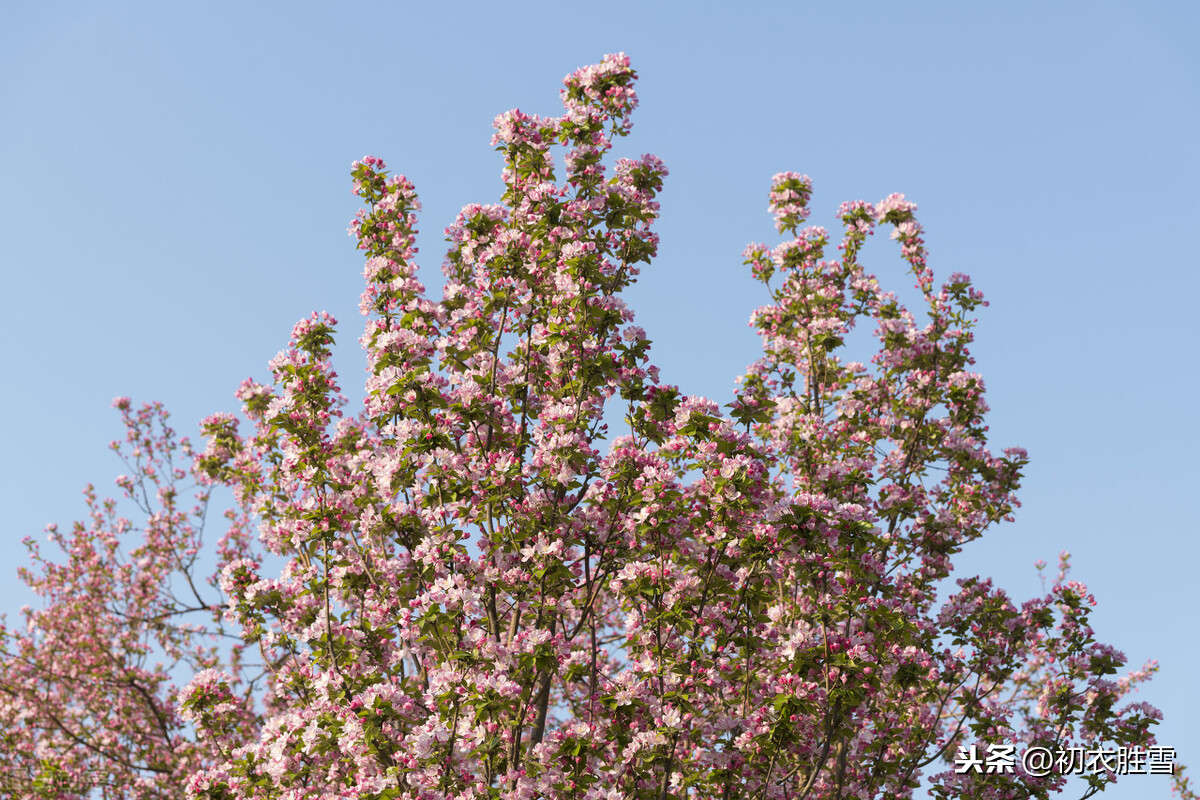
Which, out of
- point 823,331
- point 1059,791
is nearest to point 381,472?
point 823,331

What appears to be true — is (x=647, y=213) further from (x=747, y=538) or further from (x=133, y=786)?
(x=133, y=786)

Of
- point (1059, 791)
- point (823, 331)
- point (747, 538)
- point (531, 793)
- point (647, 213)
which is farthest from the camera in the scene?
point (823, 331)

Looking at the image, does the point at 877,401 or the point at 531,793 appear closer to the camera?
the point at 531,793

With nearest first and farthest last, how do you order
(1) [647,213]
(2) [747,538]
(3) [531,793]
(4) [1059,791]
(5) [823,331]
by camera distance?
(3) [531,793] < (2) [747,538] < (1) [647,213] < (4) [1059,791] < (5) [823,331]

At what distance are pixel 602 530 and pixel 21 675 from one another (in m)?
11.5

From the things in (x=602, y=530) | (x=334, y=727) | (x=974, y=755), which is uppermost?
(x=602, y=530)

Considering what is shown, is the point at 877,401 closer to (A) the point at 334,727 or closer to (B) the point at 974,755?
(B) the point at 974,755

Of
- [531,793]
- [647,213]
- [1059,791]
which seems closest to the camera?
[531,793]

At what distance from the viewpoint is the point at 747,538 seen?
330 inches

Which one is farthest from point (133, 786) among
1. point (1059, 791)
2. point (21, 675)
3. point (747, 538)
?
point (1059, 791)

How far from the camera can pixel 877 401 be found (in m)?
13.2

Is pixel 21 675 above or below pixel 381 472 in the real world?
above

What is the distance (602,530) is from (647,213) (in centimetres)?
291

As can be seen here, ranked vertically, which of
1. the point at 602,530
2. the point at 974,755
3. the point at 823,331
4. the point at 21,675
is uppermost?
the point at 823,331
